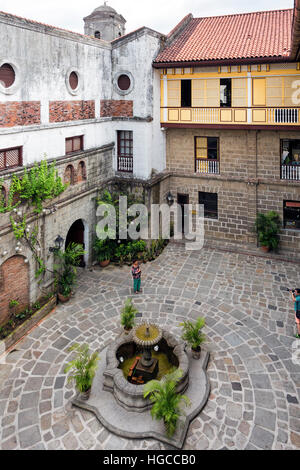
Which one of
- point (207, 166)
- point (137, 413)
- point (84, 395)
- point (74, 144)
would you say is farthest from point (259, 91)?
point (84, 395)

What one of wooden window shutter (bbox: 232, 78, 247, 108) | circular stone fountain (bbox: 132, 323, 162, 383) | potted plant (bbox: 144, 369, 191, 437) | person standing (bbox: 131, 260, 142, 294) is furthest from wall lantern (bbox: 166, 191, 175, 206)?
potted plant (bbox: 144, 369, 191, 437)

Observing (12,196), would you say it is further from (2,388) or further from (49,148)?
(2,388)

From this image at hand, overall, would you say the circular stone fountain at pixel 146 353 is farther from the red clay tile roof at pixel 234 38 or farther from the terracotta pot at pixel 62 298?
the red clay tile roof at pixel 234 38

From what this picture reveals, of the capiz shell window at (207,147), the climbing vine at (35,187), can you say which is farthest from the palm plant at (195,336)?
the capiz shell window at (207,147)

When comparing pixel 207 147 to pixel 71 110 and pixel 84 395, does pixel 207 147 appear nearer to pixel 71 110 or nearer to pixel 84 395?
pixel 71 110

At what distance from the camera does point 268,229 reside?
17.7m

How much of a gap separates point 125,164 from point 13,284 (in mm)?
8457

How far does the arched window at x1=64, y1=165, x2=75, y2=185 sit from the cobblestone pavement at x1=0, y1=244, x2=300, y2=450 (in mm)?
4211

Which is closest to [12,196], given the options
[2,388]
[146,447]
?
[2,388]

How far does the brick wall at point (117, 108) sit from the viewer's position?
1762 cm

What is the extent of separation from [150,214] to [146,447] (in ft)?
37.4

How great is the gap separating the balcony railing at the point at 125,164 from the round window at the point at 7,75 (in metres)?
7.11

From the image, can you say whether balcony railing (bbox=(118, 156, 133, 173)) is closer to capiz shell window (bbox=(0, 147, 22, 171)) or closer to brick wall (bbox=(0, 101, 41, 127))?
brick wall (bbox=(0, 101, 41, 127))

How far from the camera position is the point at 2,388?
988 cm
